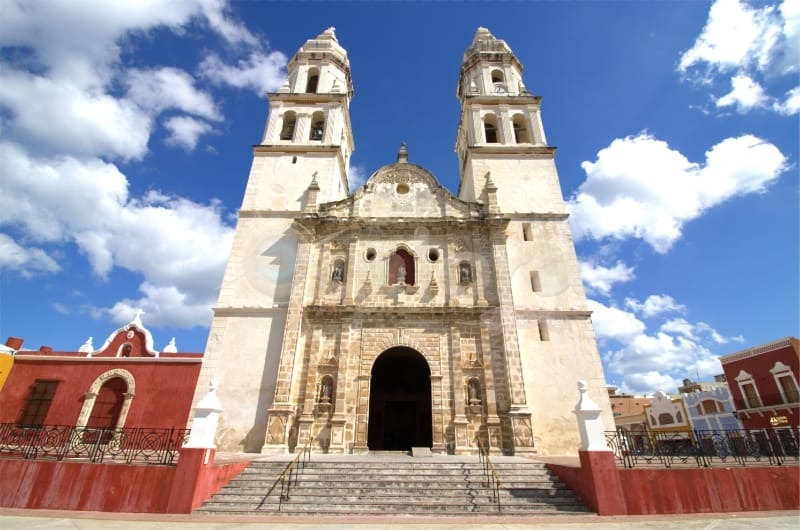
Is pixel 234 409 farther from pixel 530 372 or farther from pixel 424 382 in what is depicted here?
pixel 530 372

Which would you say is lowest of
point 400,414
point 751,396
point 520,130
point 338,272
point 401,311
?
point 400,414

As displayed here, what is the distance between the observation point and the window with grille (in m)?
17.0

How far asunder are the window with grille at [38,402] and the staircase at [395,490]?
1400 centimetres

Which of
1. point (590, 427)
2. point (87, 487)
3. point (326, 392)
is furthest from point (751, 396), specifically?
point (87, 487)

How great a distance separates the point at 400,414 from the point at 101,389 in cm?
1377

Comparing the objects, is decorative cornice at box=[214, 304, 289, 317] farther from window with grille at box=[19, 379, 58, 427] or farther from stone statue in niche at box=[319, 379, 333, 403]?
window with grille at box=[19, 379, 58, 427]

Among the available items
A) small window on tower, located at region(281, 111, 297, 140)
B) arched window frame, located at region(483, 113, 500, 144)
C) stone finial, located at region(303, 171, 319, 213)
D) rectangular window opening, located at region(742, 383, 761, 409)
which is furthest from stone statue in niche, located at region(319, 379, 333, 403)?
rectangular window opening, located at region(742, 383, 761, 409)

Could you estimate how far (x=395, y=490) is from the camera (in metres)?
8.78

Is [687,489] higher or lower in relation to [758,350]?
lower

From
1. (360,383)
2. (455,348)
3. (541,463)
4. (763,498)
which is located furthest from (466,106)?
(763,498)

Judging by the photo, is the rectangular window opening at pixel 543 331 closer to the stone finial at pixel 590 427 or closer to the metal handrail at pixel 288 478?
the stone finial at pixel 590 427

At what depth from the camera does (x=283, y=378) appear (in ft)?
46.3

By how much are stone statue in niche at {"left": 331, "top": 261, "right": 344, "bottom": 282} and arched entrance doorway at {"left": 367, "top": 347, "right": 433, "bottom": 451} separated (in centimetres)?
371

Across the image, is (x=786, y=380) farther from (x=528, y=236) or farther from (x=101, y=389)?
(x=101, y=389)
